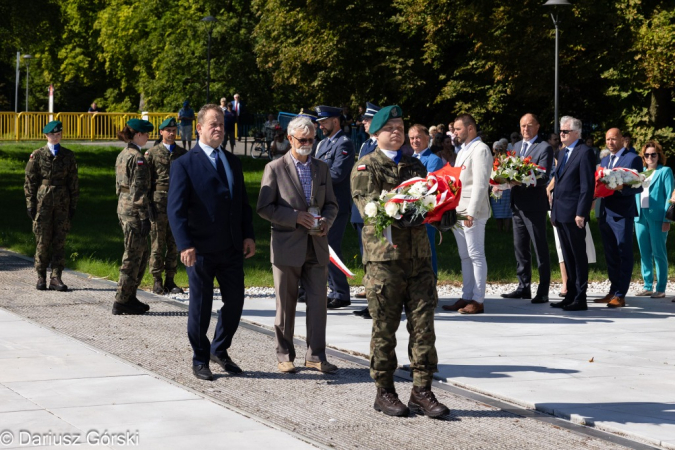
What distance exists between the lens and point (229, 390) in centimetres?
792

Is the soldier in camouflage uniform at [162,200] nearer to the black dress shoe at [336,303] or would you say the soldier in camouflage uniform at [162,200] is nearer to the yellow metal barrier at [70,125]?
the black dress shoe at [336,303]

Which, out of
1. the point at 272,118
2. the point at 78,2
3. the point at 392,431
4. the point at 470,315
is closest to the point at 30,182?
the point at 470,315

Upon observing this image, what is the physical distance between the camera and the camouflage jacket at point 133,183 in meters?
11.8

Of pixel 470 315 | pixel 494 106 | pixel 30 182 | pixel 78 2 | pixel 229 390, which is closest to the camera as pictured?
pixel 229 390

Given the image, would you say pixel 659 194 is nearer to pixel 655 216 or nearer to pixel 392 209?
pixel 655 216

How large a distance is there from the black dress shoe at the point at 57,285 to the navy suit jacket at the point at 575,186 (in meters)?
5.95

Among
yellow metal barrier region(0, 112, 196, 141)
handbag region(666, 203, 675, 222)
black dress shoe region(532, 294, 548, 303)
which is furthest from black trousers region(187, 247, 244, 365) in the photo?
yellow metal barrier region(0, 112, 196, 141)

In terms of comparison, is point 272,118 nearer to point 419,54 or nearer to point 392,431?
point 419,54

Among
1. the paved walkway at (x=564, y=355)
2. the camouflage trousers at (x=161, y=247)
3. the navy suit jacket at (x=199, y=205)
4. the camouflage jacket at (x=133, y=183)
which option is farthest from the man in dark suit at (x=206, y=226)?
the camouflage trousers at (x=161, y=247)

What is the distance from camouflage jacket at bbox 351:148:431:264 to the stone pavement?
1.08 m

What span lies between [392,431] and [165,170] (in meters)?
6.27

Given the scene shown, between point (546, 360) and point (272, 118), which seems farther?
point (272, 118)

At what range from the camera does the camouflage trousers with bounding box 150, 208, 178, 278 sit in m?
12.8

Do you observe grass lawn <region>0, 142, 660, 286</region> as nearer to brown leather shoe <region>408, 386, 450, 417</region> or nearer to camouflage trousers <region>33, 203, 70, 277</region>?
camouflage trousers <region>33, 203, 70, 277</region>
